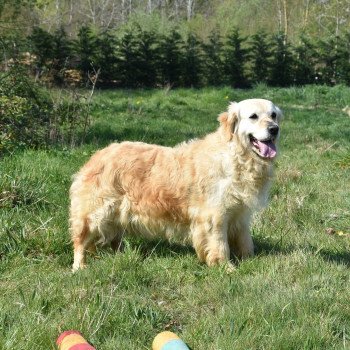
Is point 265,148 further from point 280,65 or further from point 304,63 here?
point 304,63

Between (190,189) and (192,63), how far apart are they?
1998 centimetres

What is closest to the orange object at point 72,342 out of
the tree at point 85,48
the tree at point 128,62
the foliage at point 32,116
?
the foliage at point 32,116

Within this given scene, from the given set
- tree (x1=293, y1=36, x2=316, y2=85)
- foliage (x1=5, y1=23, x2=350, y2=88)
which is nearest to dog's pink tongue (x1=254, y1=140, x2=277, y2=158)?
foliage (x1=5, y1=23, x2=350, y2=88)

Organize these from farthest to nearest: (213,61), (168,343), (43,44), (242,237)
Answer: (213,61) < (43,44) < (242,237) < (168,343)

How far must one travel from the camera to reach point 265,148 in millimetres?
4609

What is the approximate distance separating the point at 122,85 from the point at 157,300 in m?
20.6

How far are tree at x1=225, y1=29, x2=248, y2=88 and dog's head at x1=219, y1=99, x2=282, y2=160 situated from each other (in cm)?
2020

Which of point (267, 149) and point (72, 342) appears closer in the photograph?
point (72, 342)

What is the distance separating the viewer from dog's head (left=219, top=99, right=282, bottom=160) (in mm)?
4598

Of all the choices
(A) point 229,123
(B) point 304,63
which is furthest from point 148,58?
(A) point 229,123

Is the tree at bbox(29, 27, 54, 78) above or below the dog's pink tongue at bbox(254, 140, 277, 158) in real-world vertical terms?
above

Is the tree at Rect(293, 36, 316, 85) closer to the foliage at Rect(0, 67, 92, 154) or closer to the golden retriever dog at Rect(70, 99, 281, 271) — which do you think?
the foliage at Rect(0, 67, 92, 154)

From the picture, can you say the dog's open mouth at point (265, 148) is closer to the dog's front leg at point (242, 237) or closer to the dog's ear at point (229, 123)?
the dog's ear at point (229, 123)

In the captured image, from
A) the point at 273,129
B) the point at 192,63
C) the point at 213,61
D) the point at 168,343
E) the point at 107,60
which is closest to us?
the point at 168,343
